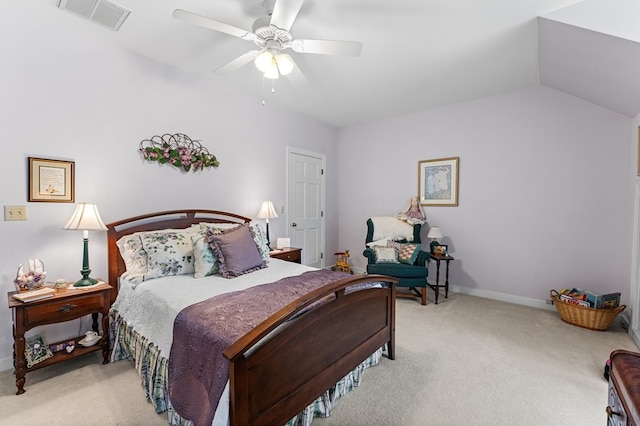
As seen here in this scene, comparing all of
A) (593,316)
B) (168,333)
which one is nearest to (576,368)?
(593,316)

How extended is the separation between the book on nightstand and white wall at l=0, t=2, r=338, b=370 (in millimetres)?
345

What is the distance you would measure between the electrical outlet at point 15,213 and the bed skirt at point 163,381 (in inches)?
43.9

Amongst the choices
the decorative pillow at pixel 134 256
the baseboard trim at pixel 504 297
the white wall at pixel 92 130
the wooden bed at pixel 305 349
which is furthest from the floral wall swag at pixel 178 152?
the baseboard trim at pixel 504 297

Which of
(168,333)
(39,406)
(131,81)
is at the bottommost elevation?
(39,406)

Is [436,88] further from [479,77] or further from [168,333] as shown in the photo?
[168,333]

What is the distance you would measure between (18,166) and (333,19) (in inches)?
104

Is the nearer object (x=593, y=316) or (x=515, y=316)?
(x=593, y=316)

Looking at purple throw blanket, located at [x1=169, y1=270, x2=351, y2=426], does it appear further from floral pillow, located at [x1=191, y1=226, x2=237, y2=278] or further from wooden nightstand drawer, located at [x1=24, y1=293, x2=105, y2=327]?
wooden nightstand drawer, located at [x1=24, y1=293, x2=105, y2=327]

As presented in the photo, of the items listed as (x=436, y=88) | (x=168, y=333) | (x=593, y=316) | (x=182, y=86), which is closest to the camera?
(x=168, y=333)

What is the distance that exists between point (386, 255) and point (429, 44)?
2.44m

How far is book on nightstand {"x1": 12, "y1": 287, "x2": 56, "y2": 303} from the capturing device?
1853 mm

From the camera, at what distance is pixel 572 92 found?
10.1 ft

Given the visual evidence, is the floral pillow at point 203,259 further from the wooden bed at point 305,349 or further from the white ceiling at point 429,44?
the white ceiling at point 429,44

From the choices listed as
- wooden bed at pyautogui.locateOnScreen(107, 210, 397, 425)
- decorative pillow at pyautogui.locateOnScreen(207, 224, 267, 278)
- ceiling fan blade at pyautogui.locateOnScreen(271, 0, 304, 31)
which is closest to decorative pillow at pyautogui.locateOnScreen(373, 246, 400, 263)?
wooden bed at pyautogui.locateOnScreen(107, 210, 397, 425)
